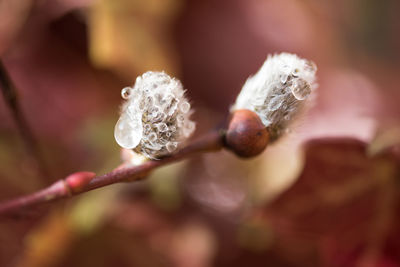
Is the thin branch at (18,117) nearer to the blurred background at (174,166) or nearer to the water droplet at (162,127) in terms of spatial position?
the blurred background at (174,166)

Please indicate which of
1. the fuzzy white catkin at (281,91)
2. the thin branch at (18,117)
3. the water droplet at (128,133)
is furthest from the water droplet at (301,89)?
the thin branch at (18,117)

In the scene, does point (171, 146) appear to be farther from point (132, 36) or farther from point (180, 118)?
point (132, 36)

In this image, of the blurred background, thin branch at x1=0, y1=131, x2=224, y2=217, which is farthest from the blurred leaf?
thin branch at x1=0, y1=131, x2=224, y2=217

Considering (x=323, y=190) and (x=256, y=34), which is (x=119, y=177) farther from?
(x=256, y=34)

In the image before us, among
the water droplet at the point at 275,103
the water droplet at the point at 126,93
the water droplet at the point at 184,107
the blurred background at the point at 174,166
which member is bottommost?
the blurred background at the point at 174,166

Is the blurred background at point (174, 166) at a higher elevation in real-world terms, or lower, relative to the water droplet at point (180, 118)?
lower

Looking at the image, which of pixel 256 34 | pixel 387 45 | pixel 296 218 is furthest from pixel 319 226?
pixel 387 45

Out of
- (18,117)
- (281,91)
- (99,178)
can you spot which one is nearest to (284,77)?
(281,91)
